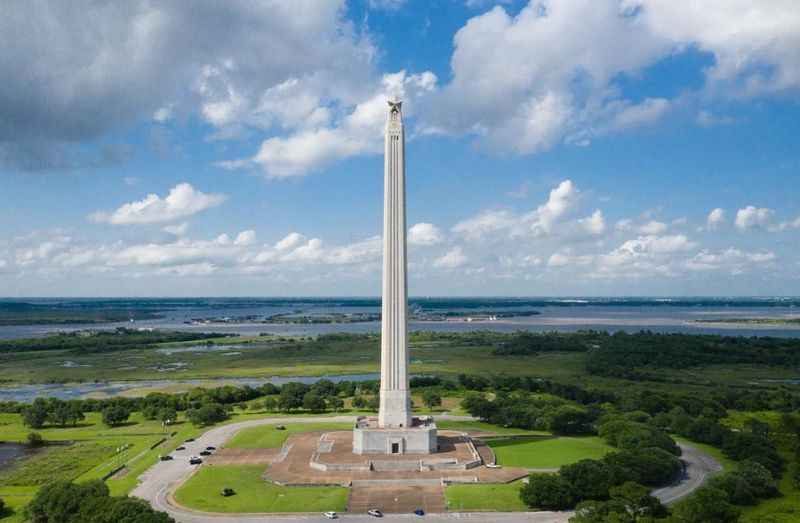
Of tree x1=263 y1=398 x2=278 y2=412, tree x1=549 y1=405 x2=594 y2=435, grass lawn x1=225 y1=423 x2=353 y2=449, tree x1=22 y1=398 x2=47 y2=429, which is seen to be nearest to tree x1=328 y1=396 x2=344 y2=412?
tree x1=263 y1=398 x2=278 y2=412

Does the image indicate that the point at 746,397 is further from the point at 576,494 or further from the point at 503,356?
the point at 503,356

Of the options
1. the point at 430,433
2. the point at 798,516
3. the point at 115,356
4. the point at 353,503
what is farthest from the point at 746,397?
the point at 115,356

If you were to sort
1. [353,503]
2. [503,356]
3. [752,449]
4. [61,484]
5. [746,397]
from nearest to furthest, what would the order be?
[61,484] → [353,503] → [752,449] → [746,397] → [503,356]

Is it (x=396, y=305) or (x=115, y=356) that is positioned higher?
(x=396, y=305)

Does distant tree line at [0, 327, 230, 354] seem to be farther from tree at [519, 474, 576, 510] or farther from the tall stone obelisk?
tree at [519, 474, 576, 510]

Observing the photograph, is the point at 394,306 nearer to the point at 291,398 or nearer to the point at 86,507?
the point at 86,507

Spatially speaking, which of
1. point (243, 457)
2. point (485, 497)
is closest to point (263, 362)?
point (243, 457)
